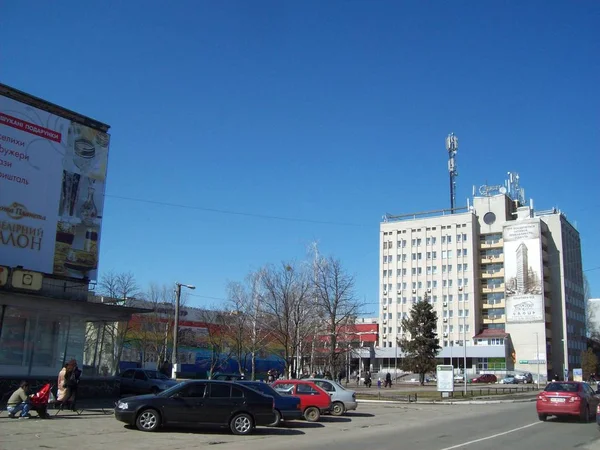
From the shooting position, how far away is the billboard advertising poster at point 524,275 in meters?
102

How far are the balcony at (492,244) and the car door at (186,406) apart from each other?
10254cm

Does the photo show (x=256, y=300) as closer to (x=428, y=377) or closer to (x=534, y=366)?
(x=428, y=377)

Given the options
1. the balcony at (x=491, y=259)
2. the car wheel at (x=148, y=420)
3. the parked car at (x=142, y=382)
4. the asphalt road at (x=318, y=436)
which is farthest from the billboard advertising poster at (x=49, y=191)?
the balcony at (x=491, y=259)

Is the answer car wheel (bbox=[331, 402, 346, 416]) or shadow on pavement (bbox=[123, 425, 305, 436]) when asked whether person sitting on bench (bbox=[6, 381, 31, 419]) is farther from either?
car wheel (bbox=[331, 402, 346, 416])

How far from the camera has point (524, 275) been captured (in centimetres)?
10362

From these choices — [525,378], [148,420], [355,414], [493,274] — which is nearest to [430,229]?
[493,274]

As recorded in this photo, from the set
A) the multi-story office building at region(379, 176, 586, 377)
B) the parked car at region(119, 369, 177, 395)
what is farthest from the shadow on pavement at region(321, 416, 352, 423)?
the multi-story office building at region(379, 176, 586, 377)

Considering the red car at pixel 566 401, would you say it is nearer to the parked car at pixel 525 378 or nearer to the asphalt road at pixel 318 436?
the asphalt road at pixel 318 436

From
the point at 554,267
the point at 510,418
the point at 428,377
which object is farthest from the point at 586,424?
the point at 554,267

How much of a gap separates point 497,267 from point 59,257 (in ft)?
315

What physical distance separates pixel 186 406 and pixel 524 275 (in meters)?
97.0

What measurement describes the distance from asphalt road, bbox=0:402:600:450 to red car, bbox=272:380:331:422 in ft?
2.49

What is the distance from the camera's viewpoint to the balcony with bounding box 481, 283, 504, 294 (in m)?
110

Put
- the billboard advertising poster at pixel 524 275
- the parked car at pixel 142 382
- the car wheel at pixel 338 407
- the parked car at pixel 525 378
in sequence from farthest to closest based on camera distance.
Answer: the billboard advertising poster at pixel 524 275
the parked car at pixel 525 378
the parked car at pixel 142 382
the car wheel at pixel 338 407
